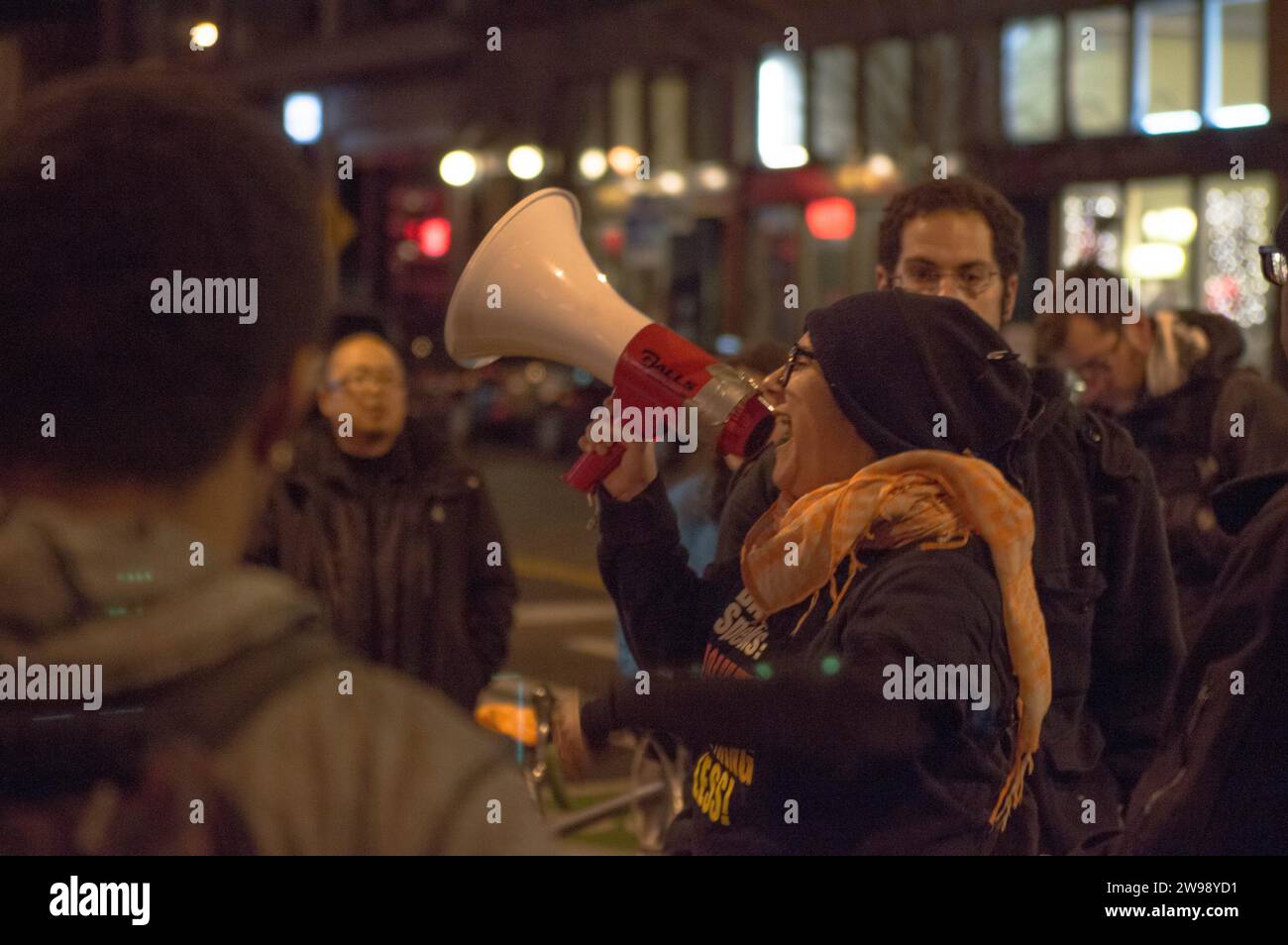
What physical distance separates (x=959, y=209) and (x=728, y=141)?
2506 cm

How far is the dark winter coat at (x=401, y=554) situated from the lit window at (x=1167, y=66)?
723 inches

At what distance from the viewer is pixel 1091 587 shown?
9.52 ft

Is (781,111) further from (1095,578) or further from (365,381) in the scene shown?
(1095,578)

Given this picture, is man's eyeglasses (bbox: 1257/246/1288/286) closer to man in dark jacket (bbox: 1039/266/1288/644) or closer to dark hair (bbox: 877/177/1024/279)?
dark hair (bbox: 877/177/1024/279)

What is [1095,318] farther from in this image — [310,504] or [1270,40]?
[1270,40]

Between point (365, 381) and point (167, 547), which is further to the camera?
point (365, 381)

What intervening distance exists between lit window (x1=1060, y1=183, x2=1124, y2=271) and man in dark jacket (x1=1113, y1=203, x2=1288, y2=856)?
19.2 meters

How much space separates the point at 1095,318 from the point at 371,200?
31.5m

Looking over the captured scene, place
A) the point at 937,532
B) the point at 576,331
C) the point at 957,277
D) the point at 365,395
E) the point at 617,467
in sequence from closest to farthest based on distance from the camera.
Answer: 1. the point at 937,532
2. the point at 617,467
3. the point at 576,331
4. the point at 957,277
5. the point at 365,395

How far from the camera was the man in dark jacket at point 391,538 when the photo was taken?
4.33 metres

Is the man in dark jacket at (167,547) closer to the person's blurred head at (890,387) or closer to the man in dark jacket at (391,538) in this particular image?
the person's blurred head at (890,387)

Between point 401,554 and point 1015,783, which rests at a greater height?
point 401,554

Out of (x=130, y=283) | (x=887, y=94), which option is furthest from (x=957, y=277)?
(x=887, y=94)
